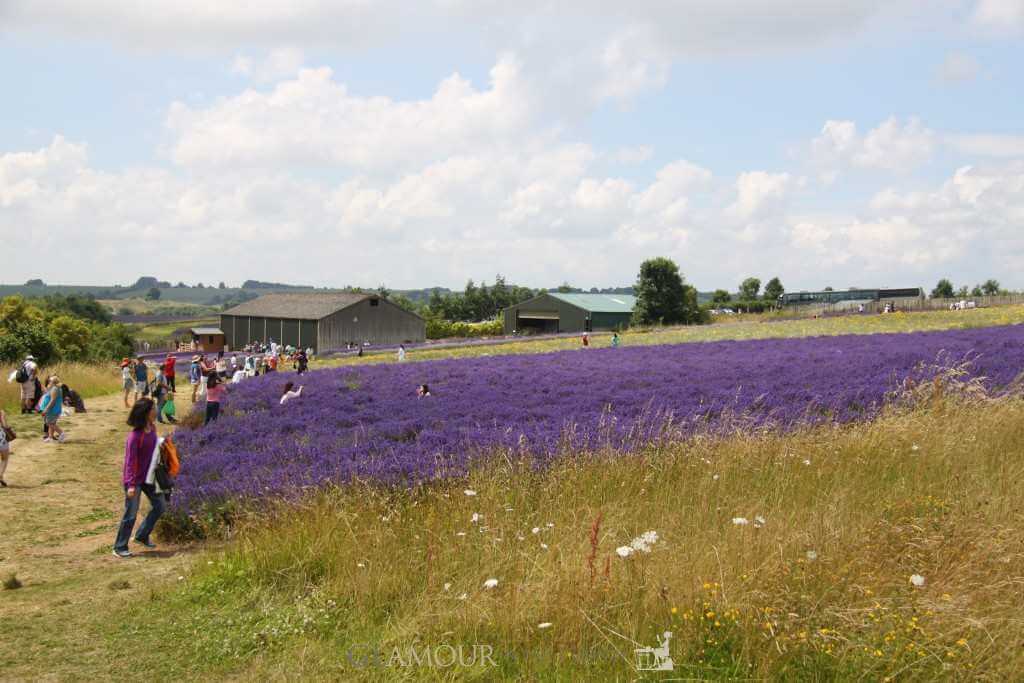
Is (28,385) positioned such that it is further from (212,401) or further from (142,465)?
(142,465)

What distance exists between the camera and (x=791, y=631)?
4234 mm

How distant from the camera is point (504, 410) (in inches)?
496

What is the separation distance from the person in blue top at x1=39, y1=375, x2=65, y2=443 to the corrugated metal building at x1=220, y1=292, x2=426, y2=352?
47809mm

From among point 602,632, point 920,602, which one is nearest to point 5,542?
point 602,632

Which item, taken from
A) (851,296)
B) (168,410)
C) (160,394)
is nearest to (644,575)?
(160,394)

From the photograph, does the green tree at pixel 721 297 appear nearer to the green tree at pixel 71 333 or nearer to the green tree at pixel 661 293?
the green tree at pixel 661 293

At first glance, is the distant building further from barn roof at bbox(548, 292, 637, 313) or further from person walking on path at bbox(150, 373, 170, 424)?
person walking on path at bbox(150, 373, 170, 424)

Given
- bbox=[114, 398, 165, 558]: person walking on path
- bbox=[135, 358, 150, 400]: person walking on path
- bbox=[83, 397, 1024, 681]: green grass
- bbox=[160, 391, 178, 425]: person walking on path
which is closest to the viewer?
bbox=[83, 397, 1024, 681]: green grass

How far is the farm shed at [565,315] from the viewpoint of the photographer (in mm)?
85875

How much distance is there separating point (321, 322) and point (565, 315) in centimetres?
3185

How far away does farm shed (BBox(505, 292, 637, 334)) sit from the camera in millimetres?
85875

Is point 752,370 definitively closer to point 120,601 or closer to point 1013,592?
point 1013,592

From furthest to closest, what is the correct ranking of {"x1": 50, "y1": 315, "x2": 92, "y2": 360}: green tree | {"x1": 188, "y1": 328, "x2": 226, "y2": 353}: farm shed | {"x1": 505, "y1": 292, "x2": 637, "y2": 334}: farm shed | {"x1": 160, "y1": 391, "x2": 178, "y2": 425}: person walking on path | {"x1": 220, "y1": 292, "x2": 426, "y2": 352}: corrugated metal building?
{"x1": 505, "y1": 292, "x2": 637, "y2": 334}: farm shed < {"x1": 188, "y1": 328, "x2": 226, "y2": 353}: farm shed < {"x1": 220, "y1": 292, "x2": 426, "y2": 352}: corrugated metal building < {"x1": 50, "y1": 315, "x2": 92, "y2": 360}: green tree < {"x1": 160, "y1": 391, "x2": 178, "y2": 425}: person walking on path

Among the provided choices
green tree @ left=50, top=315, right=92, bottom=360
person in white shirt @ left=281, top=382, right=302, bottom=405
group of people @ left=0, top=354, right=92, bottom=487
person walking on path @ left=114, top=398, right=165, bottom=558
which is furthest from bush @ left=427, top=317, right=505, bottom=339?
person walking on path @ left=114, top=398, right=165, bottom=558
